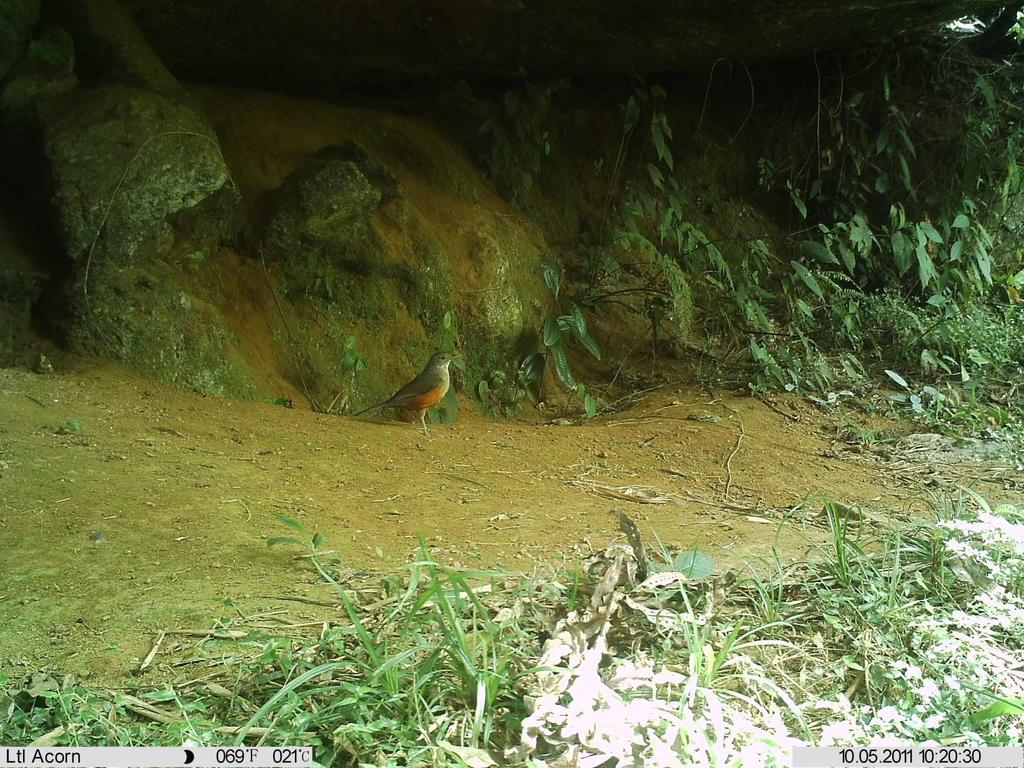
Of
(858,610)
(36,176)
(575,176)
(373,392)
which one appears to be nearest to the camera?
(858,610)

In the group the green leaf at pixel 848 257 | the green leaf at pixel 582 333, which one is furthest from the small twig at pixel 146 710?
the green leaf at pixel 848 257

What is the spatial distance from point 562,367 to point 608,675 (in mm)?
4495

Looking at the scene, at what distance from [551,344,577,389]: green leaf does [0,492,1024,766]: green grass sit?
12.7ft

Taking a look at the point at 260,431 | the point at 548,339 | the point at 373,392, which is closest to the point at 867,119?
the point at 548,339

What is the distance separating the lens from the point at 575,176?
797 centimetres

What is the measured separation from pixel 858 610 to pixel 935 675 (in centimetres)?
29

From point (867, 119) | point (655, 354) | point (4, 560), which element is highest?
point (867, 119)

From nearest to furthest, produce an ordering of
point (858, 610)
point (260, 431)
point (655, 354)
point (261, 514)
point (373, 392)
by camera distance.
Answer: point (858, 610) < point (261, 514) < point (260, 431) < point (373, 392) < point (655, 354)

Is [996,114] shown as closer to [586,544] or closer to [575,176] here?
[575,176]

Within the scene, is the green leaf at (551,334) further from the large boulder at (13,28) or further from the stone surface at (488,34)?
the large boulder at (13,28)

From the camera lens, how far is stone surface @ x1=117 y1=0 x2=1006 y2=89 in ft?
18.2

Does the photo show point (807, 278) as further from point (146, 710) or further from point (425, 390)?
point (146, 710)

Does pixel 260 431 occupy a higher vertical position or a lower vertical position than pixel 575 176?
lower

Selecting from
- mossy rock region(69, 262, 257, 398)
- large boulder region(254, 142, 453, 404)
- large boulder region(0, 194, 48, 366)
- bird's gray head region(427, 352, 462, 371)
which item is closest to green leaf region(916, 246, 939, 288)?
large boulder region(254, 142, 453, 404)
